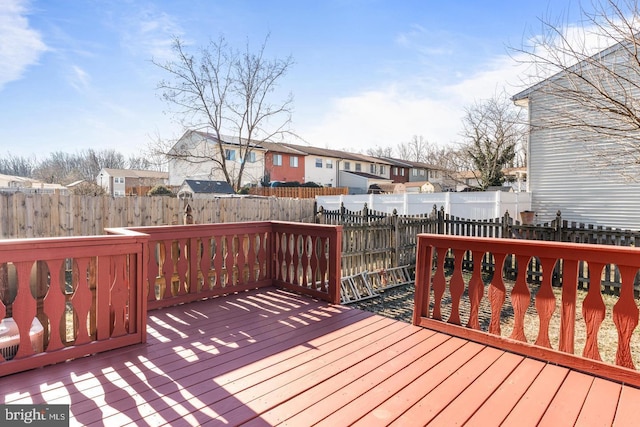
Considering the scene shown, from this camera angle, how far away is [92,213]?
20.9 feet

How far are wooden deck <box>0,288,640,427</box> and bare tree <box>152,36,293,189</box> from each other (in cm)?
1394

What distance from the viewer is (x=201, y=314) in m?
3.70

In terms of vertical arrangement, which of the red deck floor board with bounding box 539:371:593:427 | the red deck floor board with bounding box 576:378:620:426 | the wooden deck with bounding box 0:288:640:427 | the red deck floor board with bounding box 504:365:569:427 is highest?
the red deck floor board with bounding box 576:378:620:426

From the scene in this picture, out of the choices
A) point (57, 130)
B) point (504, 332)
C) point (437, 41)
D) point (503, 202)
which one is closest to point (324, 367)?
point (504, 332)

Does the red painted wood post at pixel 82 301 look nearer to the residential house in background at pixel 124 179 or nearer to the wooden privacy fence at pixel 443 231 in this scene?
the wooden privacy fence at pixel 443 231

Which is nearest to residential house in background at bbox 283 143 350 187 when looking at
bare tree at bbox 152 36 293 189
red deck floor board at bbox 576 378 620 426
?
bare tree at bbox 152 36 293 189

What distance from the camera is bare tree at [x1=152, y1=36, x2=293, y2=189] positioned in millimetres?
15523

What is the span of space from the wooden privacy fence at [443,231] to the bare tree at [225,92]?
10.4 m

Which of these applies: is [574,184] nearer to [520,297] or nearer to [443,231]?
[443,231]

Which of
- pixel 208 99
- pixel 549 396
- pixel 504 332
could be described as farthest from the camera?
pixel 208 99

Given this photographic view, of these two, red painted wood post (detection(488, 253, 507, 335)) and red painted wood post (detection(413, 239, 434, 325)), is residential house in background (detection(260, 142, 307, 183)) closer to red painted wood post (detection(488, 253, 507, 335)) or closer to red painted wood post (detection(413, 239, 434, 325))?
red painted wood post (detection(413, 239, 434, 325))

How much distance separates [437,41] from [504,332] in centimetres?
673

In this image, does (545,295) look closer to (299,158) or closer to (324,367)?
(324,367)

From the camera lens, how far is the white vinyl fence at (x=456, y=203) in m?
12.0
